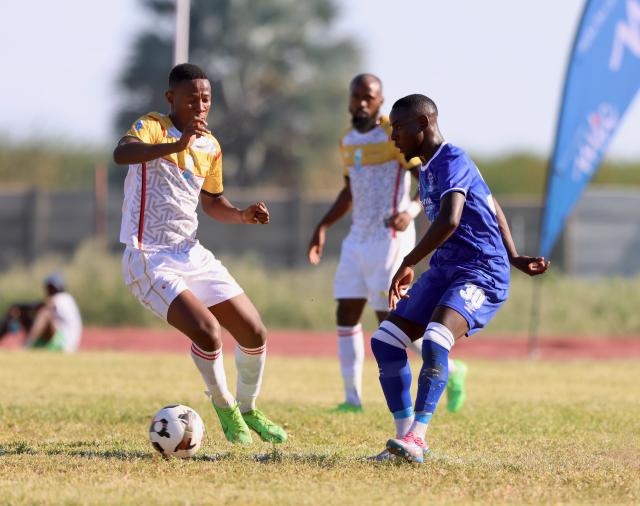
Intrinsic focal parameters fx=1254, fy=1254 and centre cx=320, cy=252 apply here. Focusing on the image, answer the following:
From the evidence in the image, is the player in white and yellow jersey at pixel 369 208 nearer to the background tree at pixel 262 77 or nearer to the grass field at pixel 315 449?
the grass field at pixel 315 449

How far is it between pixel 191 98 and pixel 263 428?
2068mm

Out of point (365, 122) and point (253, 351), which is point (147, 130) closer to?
point (253, 351)

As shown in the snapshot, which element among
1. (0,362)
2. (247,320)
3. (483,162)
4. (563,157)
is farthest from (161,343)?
(483,162)

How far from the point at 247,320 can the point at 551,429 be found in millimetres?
2535

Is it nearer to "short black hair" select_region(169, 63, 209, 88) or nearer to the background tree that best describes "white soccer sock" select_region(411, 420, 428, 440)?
"short black hair" select_region(169, 63, 209, 88)

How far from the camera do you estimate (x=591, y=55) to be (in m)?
14.8

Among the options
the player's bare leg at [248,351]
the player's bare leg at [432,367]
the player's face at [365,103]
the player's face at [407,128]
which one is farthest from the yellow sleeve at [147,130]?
the player's face at [365,103]

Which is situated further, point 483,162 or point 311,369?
point 483,162

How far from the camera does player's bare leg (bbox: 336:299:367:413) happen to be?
9.91m

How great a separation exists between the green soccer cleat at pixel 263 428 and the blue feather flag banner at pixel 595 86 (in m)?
7.90

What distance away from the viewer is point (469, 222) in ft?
22.9

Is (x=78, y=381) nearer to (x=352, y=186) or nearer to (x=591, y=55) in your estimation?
(x=352, y=186)

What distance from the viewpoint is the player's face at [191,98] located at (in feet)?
24.2

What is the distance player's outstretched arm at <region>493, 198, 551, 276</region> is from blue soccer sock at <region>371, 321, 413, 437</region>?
2.59 feet
